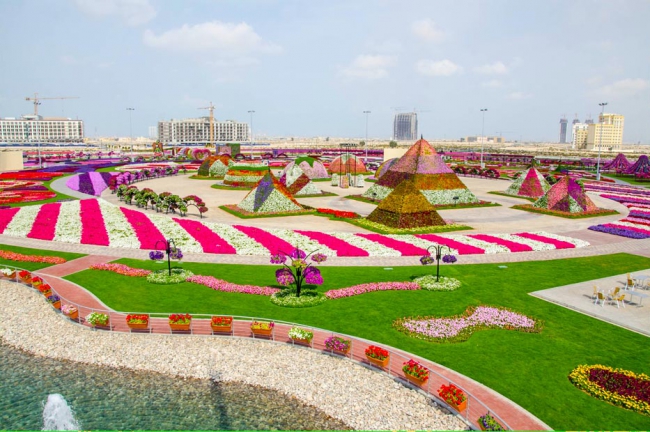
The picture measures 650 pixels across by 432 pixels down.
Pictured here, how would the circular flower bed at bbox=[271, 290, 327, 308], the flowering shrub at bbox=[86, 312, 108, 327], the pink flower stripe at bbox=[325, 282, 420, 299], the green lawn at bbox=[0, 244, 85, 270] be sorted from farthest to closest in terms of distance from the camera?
the green lawn at bbox=[0, 244, 85, 270] → the pink flower stripe at bbox=[325, 282, 420, 299] → the circular flower bed at bbox=[271, 290, 327, 308] → the flowering shrub at bbox=[86, 312, 108, 327]

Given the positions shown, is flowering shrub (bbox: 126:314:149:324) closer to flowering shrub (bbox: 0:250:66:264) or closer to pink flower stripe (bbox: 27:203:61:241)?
flowering shrub (bbox: 0:250:66:264)

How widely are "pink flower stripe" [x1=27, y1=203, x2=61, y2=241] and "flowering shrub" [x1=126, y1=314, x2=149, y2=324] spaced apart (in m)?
18.9

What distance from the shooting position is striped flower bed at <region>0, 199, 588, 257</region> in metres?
30.9

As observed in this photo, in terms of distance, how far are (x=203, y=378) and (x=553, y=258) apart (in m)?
23.8

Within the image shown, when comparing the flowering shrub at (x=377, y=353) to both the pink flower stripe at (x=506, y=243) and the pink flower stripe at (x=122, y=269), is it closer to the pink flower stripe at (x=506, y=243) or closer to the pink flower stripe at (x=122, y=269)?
the pink flower stripe at (x=122, y=269)

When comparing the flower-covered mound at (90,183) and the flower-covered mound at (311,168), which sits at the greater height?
the flower-covered mound at (311,168)

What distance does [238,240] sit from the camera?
32781 mm

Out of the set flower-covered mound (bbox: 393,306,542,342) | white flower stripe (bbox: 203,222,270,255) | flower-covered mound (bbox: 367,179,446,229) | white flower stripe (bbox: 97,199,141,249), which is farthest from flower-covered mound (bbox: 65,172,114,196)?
flower-covered mound (bbox: 393,306,542,342)

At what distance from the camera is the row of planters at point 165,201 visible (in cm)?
4259

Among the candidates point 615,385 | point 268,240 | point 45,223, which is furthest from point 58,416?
point 45,223

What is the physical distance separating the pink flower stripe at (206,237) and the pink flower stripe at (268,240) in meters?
2.17

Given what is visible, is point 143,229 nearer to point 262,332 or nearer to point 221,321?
point 221,321

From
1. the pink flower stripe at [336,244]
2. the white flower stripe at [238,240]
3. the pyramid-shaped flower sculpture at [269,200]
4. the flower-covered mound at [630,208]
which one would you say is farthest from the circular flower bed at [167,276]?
the flower-covered mound at [630,208]

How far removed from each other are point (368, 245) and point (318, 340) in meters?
14.7
